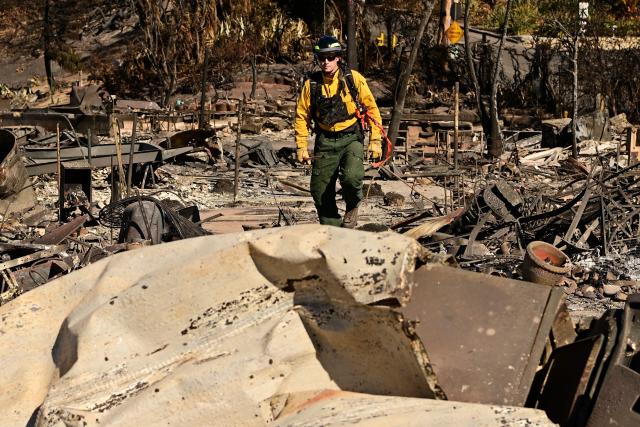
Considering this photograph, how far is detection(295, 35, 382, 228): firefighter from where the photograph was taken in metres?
7.60

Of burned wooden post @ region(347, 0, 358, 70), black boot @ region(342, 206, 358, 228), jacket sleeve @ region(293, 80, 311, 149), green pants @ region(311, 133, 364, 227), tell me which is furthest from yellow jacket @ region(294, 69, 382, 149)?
burned wooden post @ region(347, 0, 358, 70)

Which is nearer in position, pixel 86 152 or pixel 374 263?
pixel 374 263

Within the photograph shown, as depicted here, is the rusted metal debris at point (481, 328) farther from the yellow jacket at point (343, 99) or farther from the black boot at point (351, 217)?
the black boot at point (351, 217)

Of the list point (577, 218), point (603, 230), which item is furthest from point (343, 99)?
point (603, 230)

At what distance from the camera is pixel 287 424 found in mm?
3080

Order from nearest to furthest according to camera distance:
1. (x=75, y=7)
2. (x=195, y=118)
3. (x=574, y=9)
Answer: (x=195, y=118)
(x=574, y=9)
(x=75, y=7)

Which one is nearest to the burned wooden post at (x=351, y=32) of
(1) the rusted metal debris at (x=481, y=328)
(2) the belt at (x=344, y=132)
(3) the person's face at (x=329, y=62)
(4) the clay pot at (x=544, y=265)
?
(2) the belt at (x=344, y=132)

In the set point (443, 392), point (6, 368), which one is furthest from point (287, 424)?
point (6, 368)

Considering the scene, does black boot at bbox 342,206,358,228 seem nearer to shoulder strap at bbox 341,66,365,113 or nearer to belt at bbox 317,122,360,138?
belt at bbox 317,122,360,138

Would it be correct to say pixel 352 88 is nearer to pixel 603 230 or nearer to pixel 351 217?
pixel 351 217

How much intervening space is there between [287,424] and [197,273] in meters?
0.68

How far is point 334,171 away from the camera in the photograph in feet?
26.0

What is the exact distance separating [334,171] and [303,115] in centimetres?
52

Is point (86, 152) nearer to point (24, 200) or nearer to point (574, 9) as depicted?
point (24, 200)
